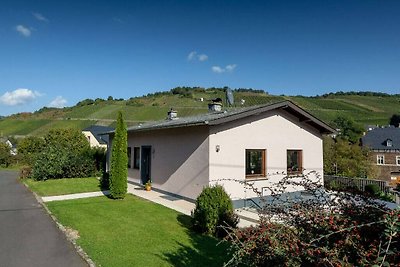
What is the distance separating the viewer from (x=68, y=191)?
49.9 feet

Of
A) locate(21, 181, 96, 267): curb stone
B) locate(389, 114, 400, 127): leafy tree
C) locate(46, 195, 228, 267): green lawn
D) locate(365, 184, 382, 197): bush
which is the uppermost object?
locate(389, 114, 400, 127): leafy tree

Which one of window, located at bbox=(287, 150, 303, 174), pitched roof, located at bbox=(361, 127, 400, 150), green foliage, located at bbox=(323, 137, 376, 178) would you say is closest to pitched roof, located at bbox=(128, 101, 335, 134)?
window, located at bbox=(287, 150, 303, 174)

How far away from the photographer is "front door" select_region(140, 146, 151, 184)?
1636cm

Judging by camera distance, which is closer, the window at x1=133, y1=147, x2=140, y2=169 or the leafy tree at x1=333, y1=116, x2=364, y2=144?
the window at x1=133, y1=147, x2=140, y2=169

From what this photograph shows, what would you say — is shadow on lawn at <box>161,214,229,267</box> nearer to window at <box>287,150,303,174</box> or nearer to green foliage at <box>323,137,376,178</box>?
window at <box>287,150,303,174</box>

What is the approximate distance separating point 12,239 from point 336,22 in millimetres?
17183

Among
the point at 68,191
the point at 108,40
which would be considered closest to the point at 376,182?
the point at 68,191

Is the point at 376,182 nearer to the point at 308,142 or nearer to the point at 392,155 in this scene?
the point at 308,142

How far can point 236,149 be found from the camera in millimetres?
11891

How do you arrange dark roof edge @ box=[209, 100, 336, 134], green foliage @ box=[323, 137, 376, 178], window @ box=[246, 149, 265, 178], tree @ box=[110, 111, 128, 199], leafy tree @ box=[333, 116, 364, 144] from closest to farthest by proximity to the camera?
dark roof edge @ box=[209, 100, 336, 134], window @ box=[246, 149, 265, 178], tree @ box=[110, 111, 128, 199], green foliage @ box=[323, 137, 376, 178], leafy tree @ box=[333, 116, 364, 144]

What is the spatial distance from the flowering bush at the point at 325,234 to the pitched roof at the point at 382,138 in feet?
183

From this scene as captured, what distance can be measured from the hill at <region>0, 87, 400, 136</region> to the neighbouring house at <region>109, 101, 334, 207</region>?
1787 inches

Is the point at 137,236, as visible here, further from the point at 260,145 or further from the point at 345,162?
the point at 345,162

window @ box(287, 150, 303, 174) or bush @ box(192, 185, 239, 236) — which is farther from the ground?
window @ box(287, 150, 303, 174)
